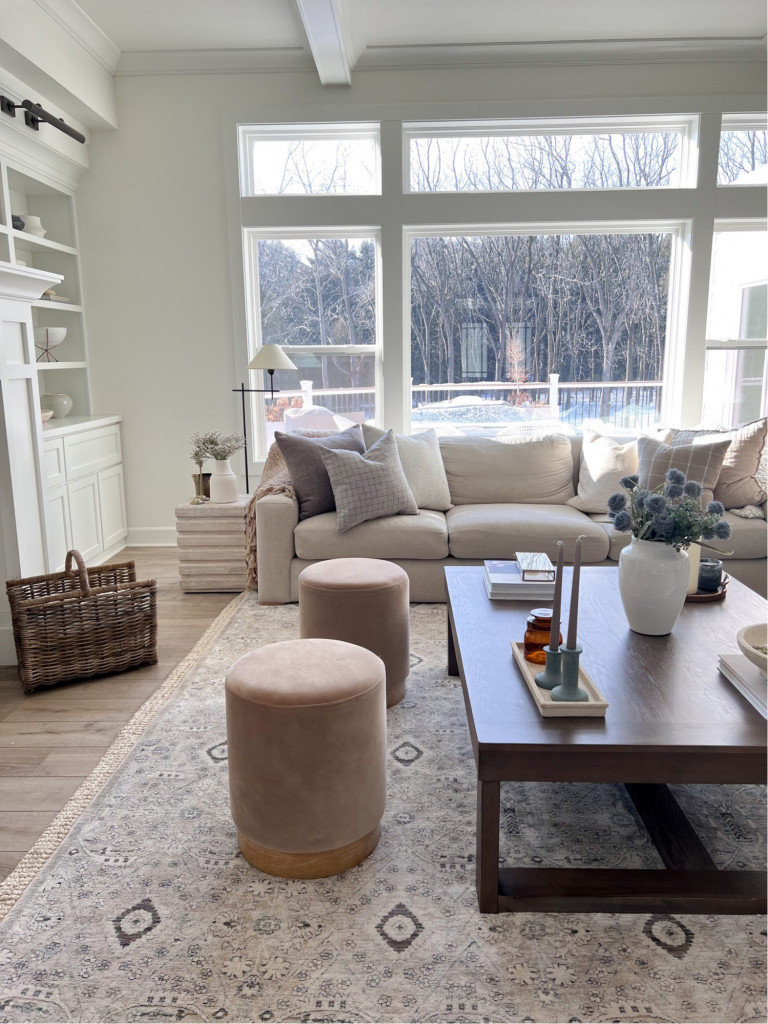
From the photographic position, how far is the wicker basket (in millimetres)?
2822

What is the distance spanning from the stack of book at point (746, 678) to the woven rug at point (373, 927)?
0.45m

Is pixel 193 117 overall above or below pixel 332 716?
above

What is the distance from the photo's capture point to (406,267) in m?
4.93

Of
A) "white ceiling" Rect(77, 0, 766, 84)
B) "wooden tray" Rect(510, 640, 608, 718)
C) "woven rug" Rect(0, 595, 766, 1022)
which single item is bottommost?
"woven rug" Rect(0, 595, 766, 1022)

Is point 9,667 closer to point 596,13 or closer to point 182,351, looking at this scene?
point 182,351

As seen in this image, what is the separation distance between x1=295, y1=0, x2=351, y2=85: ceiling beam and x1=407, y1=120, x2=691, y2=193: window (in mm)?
571

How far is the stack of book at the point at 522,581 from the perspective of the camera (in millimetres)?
2543

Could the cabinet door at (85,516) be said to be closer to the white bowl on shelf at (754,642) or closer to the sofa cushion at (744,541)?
the sofa cushion at (744,541)

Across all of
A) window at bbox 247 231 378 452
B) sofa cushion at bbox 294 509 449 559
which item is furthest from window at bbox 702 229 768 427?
sofa cushion at bbox 294 509 449 559

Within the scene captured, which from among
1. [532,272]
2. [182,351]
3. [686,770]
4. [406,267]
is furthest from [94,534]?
[686,770]

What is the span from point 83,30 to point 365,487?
3070 millimetres

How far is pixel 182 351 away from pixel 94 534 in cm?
135

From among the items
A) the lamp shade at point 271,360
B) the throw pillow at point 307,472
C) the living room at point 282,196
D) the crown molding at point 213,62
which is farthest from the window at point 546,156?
the throw pillow at point 307,472

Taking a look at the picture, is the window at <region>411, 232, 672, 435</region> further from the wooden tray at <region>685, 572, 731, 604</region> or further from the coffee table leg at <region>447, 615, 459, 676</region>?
the wooden tray at <region>685, 572, 731, 604</region>
